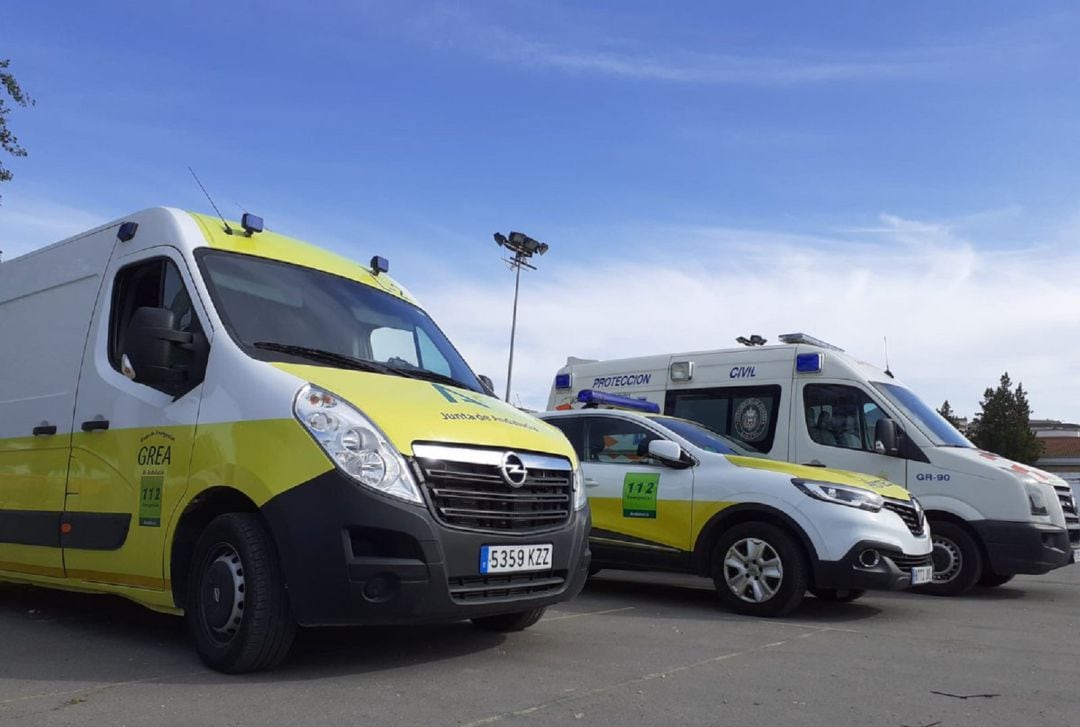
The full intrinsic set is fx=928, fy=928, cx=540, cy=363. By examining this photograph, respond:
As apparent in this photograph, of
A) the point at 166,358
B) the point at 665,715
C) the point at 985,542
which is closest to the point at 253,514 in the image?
the point at 166,358

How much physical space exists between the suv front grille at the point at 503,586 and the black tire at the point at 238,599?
31.6 inches

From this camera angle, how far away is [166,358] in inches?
188

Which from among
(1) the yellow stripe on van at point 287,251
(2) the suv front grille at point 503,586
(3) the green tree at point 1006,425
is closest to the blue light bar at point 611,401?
(1) the yellow stripe on van at point 287,251

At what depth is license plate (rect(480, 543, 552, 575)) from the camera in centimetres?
452

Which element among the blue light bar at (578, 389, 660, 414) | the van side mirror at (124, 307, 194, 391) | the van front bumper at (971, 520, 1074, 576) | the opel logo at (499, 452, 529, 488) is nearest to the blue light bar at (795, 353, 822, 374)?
the blue light bar at (578, 389, 660, 414)

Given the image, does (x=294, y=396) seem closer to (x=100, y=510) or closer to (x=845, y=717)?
(x=100, y=510)

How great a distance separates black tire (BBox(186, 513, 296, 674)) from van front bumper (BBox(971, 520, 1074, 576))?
7.18 meters

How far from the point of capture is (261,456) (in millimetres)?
4426

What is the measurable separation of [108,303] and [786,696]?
15.0 ft

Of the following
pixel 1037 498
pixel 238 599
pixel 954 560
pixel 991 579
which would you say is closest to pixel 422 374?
pixel 238 599

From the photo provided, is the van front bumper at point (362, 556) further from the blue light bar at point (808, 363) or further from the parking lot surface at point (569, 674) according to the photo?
the blue light bar at point (808, 363)

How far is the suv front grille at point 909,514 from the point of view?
7.27m

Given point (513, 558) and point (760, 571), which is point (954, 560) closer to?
point (760, 571)

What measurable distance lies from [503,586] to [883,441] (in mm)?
5990
